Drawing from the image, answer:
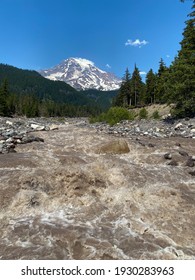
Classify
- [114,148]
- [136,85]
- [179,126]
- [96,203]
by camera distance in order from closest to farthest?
[96,203]
[114,148]
[179,126]
[136,85]

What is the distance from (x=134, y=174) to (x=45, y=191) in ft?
15.4

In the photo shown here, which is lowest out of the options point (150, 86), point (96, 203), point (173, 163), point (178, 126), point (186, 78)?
point (96, 203)

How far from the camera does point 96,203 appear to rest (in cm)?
1039

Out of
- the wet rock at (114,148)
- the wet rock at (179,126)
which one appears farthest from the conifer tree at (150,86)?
the wet rock at (114,148)

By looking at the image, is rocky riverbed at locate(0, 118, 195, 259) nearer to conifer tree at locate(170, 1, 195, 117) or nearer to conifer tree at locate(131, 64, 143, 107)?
conifer tree at locate(170, 1, 195, 117)

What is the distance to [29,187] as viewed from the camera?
1075cm

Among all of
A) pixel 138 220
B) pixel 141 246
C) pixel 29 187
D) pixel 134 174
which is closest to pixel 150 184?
pixel 134 174

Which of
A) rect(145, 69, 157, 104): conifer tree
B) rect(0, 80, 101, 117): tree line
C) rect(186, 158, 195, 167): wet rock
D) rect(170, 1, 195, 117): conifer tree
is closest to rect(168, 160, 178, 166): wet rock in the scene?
rect(186, 158, 195, 167): wet rock

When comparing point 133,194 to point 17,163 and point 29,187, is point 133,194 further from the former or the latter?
point 17,163

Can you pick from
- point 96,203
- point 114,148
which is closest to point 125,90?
point 114,148

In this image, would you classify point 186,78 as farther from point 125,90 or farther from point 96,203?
point 125,90

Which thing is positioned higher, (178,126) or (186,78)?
(186,78)

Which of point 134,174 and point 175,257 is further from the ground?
point 134,174
